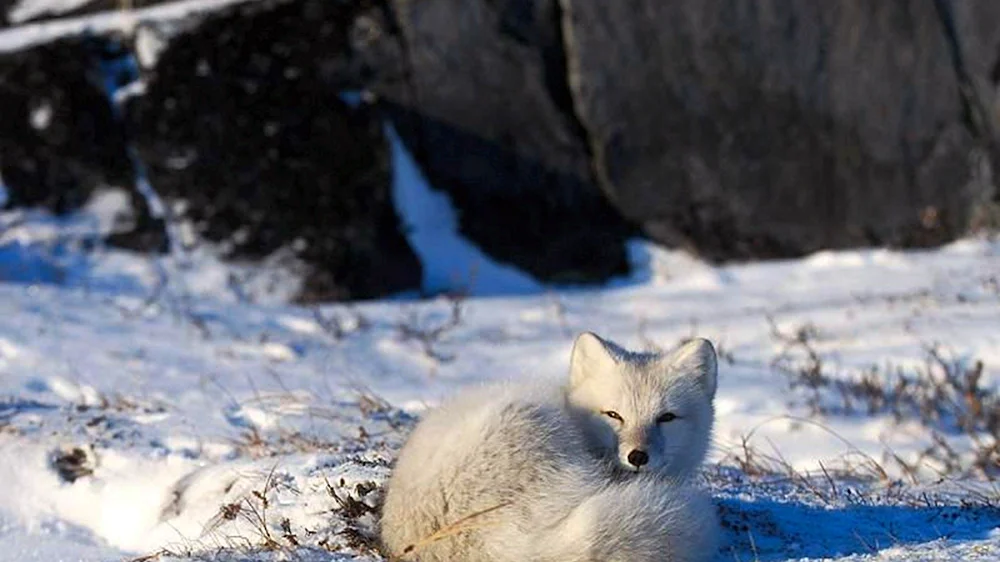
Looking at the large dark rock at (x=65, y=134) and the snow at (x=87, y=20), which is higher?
the snow at (x=87, y=20)

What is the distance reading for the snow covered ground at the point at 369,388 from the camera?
450 cm

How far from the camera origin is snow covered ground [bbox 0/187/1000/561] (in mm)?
4496

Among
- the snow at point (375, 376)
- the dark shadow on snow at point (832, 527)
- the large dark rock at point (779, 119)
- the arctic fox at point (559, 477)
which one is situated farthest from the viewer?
the large dark rock at point (779, 119)

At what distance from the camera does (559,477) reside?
12.6 feet

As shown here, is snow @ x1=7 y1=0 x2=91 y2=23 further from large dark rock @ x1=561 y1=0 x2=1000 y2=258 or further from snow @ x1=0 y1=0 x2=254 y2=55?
large dark rock @ x1=561 y1=0 x2=1000 y2=258

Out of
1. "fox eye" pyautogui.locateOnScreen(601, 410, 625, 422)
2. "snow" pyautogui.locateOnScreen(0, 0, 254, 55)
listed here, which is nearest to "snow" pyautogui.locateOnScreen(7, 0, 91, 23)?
"snow" pyautogui.locateOnScreen(0, 0, 254, 55)

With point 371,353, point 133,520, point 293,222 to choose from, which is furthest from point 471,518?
point 293,222

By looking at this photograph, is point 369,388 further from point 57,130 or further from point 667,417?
point 57,130

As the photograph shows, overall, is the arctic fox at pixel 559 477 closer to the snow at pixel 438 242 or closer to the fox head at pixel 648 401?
the fox head at pixel 648 401

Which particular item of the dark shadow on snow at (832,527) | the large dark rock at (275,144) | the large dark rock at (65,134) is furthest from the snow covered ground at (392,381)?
the large dark rock at (275,144)

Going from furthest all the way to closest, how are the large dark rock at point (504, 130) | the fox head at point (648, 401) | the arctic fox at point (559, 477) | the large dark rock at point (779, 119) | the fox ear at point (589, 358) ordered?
the large dark rock at point (779, 119)
the large dark rock at point (504, 130)
the fox ear at point (589, 358)
the fox head at point (648, 401)
the arctic fox at point (559, 477)

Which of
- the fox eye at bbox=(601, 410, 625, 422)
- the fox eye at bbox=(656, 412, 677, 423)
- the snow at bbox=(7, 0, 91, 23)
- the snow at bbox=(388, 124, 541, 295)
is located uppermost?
the fox eye at bbox=(601, 410, 625, 422)

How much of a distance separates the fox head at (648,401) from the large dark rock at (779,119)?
8265 millimetres

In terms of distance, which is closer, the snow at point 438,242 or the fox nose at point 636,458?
the fox nose at point 636,458
